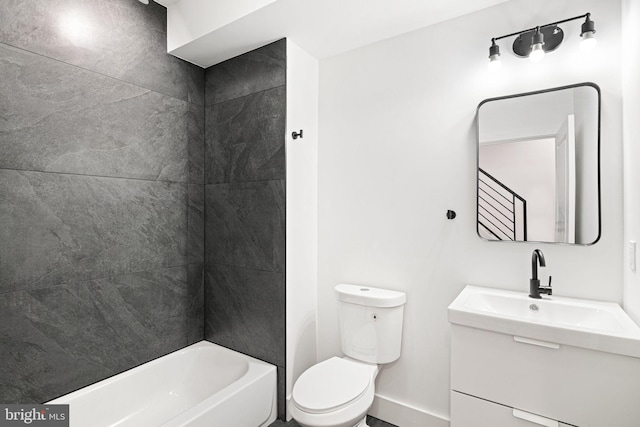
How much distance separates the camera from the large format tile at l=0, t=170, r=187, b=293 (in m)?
1.58

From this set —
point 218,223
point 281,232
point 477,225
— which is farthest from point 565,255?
point 218,223

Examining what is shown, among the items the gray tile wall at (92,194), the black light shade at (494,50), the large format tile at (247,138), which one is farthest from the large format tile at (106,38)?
the black light shade at (494,50)

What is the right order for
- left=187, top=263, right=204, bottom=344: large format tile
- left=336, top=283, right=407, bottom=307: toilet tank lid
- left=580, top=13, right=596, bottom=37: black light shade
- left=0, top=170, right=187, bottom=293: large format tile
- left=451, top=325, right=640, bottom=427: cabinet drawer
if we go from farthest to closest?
1. left=187, top=263, right=204, bottom=344: large format tile
2. left=336, top=283, right=407, bottom=307: toilet tank lid
3. left=0, top=170, right=187, bottom=293: large format tile
4. left=580, top=13, right=596, bottom=37: black light shade
5. left=451, top=325, right=640, bottom=427: cabinet drawer

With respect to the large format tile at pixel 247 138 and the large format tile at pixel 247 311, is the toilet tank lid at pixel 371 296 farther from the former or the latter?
the large format tile at pixel 247 138

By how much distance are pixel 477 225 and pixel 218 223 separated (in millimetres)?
1686

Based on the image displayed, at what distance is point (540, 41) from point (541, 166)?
0.58 m

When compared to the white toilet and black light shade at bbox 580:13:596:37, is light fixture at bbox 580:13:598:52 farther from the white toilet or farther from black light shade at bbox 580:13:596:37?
the white toilet

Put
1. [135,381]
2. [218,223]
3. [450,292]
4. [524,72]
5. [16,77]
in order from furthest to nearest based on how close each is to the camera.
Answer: [218,223], [135,381], [450,292], [524,72], [16,77]

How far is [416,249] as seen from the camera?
6.54 ft

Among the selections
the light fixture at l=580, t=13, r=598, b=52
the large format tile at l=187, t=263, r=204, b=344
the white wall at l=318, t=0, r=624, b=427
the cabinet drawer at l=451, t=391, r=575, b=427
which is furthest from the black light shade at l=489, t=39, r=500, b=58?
the large format tile at l=187, t=263, r=204, b=344

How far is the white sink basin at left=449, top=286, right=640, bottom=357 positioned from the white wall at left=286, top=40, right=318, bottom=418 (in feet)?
3.30

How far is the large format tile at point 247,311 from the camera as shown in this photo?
2.11m

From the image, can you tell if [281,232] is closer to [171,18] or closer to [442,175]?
[442,175]

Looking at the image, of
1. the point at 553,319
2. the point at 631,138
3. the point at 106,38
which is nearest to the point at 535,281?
the point at 553,319
